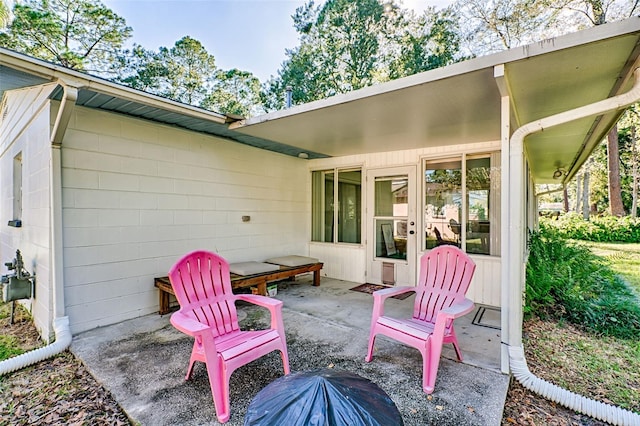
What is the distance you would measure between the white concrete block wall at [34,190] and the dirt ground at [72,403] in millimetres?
713

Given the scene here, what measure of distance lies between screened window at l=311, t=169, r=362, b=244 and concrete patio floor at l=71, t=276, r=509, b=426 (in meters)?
2.18

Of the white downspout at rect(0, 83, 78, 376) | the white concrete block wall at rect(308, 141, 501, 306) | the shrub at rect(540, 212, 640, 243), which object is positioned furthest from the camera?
the shrub at rect(540, 212, 640, 243)

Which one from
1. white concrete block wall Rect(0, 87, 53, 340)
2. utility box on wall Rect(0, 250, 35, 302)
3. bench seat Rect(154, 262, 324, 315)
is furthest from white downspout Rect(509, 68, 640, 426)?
utility box on wall Rect(0, 250, 35, 302)

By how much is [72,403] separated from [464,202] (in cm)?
484

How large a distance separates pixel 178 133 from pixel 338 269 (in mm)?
3600

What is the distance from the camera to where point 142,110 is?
3564 millimetres

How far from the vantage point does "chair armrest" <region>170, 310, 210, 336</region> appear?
2008 mm

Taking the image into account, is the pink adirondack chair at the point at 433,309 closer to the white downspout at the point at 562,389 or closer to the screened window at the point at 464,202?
the white downspout at the point at 562,389

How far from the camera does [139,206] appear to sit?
3.82m

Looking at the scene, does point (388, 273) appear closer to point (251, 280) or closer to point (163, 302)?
point (251, 280)

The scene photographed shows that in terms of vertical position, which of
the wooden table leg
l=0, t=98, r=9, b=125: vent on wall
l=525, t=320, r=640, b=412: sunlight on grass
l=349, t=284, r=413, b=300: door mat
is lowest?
l=525, t=320, r=640, b=412: sunlight on grass

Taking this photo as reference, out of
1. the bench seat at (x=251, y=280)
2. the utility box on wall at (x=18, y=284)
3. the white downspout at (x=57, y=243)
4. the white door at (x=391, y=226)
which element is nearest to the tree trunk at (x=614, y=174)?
the white door at (x=391, y=226)

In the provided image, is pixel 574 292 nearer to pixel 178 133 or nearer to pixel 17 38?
pixel 178 133

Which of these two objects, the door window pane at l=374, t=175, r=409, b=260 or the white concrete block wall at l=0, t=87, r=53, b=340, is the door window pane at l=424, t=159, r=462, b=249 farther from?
the white concrete block wall at l=0, t=87, r=53, b=340
